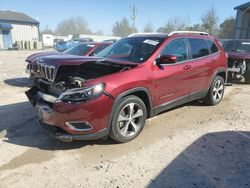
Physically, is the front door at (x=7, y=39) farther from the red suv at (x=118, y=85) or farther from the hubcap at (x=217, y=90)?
the hubcap at (x=217, y=90)

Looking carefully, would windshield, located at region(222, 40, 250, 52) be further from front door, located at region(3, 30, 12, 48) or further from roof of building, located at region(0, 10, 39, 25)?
roof of building, located at region(0, 10, 39, 25)

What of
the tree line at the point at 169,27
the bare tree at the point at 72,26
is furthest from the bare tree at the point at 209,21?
the bare tree at the point at 72,26

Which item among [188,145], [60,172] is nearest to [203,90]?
[188,145]

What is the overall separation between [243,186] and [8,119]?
15.3 ft

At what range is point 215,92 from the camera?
6656 millimetres

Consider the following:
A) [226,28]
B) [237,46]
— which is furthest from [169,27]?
[237,46]

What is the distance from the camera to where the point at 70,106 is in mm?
3789

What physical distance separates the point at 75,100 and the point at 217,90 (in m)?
4.26

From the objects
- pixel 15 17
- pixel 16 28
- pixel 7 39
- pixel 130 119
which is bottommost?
pixel 130 119

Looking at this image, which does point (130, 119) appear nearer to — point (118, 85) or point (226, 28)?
point (118, 85)

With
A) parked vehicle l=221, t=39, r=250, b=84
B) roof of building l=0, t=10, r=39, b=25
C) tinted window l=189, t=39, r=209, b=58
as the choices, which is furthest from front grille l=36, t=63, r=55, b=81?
roof of building l=0, t=10, r=39, b=25

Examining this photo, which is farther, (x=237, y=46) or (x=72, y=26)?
(x=72, y=26)

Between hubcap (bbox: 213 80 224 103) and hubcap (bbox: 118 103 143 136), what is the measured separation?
9.48 feet

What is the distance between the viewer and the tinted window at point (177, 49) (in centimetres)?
501
